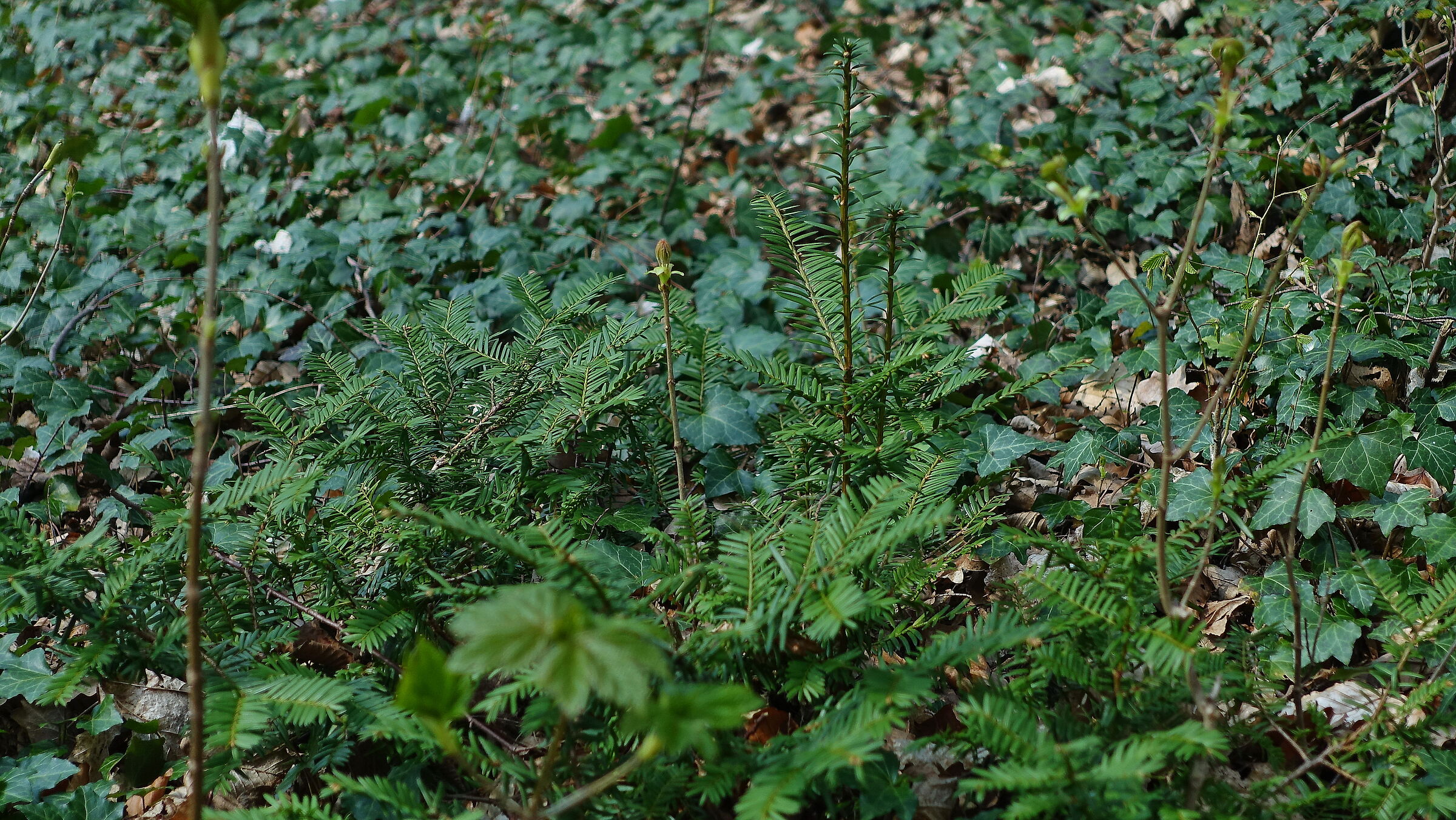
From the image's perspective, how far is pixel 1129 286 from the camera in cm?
242

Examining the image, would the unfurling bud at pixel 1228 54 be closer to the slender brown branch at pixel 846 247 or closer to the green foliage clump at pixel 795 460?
the green foliage clump at pixel 795 460

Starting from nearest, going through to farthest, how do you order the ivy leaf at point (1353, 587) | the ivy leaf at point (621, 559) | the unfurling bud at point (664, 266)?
the unfurling bud at point (664, 266), the ivy leaf at point (621, 559), the ivy leaf at point (1353, 587)

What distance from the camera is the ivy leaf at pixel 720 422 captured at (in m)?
2.06

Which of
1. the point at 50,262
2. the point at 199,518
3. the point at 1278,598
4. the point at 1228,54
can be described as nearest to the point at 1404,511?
the point at 1278,598

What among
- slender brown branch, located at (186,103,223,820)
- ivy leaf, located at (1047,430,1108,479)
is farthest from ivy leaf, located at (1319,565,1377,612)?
slender brown branch, located at (186,103,223,820)

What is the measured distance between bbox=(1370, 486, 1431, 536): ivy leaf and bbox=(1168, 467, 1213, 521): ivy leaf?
320 mm

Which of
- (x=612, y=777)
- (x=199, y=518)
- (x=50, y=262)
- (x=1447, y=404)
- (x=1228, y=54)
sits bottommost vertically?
(x=1447, y=404)

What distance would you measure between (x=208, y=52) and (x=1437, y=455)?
2136 mm

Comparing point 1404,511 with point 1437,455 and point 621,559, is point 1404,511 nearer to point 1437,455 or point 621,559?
point 1437,455

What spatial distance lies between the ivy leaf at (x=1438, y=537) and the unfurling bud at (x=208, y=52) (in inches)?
81.0

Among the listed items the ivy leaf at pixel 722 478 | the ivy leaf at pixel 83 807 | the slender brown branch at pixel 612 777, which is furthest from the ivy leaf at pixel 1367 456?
the ivy leaf at pixel 83 807

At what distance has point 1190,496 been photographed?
6.08 feet

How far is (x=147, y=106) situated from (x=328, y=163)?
169 centimetres

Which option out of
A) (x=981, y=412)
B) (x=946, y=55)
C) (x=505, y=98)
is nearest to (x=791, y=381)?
(x=981, y=412)
